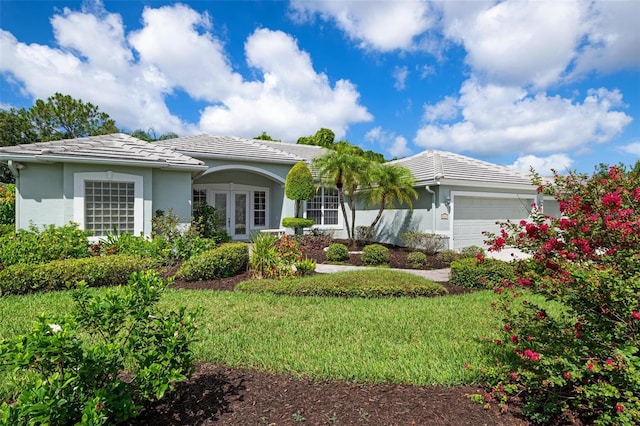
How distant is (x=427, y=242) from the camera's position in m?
13.6

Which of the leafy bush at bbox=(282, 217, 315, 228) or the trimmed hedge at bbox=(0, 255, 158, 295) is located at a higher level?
the leafy bush at bbox=(282, 217, 315, 228)

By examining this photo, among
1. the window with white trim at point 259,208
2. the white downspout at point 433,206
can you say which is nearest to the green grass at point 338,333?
the white downspout at point 433,206

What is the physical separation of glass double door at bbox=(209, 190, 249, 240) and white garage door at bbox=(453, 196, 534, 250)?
34.8ft

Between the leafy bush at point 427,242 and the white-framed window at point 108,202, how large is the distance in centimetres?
1060

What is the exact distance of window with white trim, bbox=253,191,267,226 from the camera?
708 inches

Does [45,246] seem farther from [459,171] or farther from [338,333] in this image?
[459,171]

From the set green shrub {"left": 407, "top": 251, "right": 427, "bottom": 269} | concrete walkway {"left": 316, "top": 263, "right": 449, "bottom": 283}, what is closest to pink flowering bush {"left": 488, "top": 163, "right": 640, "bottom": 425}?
concrete walkway {"left": 316, "top": 263, "right": 449, "bottom": 283}

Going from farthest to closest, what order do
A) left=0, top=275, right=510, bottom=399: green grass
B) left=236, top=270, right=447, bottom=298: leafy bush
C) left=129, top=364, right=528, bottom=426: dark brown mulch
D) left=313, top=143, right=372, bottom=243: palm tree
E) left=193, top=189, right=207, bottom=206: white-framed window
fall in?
left=193, top=189, right=207, bottom=206: white-framed window → left=313, top=143, right=372, bottom=243: palm tree → left=236, top=270, right=447, bottom=298: leafy bush → left=0, top=275, right=510, bottom=399: green grass → left=129, top=364, right=528, bottom=426: dark brown mulch

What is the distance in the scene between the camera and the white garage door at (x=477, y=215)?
1445 cm

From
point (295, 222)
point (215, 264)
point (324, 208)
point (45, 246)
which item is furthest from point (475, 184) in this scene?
point (45, 246)

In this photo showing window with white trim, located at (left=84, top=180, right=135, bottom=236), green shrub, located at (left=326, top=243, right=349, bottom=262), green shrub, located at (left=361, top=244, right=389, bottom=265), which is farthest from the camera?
green shrub, located at (left=326, top=243, right=349, bottom=262)

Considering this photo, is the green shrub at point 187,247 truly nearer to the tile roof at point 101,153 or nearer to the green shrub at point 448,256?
the tile roof at point 101,153

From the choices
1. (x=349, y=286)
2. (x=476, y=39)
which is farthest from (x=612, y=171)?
(x=476, y=39)

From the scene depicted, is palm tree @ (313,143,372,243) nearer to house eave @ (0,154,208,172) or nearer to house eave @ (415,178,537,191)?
house eave @ (415,178,537,191)
